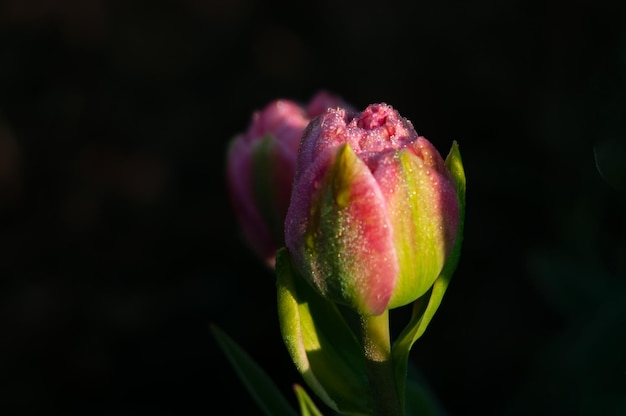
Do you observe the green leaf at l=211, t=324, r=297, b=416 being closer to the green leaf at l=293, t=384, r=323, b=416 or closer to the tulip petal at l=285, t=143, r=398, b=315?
the green leaf at l=293, t=384, r=323, b=416

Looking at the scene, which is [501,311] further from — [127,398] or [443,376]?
[127,398]

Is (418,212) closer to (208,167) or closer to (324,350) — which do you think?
(324,350)

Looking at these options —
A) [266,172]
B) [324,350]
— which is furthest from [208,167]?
[324,350]

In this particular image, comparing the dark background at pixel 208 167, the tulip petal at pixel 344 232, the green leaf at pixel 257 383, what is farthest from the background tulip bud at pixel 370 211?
the dark background at pixel 208 167

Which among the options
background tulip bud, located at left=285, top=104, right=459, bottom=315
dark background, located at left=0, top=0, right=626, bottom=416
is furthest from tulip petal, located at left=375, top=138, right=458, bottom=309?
dark background, located at left=0, top=0, right=626, bottom=416

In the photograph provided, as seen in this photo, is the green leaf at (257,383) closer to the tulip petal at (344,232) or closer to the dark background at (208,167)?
the tulip petal at (344,232)
